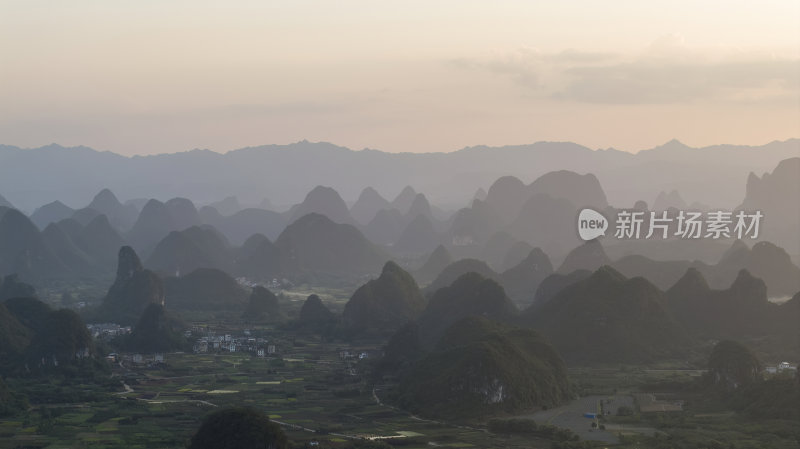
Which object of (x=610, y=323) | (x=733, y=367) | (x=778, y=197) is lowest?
(x=733, y=367)

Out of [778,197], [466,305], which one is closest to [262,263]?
[466,305]

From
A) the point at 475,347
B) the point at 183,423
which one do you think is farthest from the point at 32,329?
the point at 475,347

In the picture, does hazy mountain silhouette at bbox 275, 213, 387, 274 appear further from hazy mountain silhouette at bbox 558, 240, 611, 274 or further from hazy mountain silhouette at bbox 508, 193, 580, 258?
hazy mountain silhouette at bbox 558, 240, 611, 274

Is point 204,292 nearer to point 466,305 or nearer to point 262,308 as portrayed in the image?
point 262,308

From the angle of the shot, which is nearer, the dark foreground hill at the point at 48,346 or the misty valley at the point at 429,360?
the misty valley at the point at 429,360

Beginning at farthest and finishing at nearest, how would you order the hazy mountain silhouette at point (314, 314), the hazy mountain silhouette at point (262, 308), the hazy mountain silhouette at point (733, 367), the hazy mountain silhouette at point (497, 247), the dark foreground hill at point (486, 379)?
the hazy mountain silhouette at point (497, 247) < the hazy mountain silhouette at point (262, 308) < the hazy mountain silhouette at point (314, 314) < the hazy mountain silhouette at point (733, 367) < the dark foreground hill at point (486, 379)

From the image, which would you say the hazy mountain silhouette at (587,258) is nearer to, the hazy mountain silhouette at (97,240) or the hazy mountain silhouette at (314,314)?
the hazy mountain silhouette at (314,314)

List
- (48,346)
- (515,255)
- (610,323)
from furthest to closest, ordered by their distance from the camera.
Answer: (515,255), (610,323), (48,346)

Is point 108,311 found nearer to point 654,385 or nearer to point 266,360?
point 266,360

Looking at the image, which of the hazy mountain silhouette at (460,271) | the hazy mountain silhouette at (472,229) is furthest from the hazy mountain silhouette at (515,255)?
the hazy mountain silhouette at (472,229)

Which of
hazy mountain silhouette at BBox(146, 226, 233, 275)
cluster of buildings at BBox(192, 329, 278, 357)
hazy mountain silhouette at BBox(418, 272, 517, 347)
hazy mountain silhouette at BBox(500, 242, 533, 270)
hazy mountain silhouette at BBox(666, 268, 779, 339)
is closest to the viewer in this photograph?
cluster of buildings at BBox(192, 329, 278, 357)

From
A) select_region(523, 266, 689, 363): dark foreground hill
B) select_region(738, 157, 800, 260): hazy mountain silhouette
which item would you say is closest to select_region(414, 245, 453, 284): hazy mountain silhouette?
select_region(738, 157, 800, 260): hazy mountain silhouette
